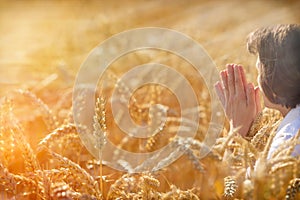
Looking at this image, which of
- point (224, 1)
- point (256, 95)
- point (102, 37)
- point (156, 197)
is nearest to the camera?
point (156, 197)

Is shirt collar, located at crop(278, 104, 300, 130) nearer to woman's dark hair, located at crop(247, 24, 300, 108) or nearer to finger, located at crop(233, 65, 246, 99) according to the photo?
woman's dark hair, located at crop(247, 24, 300, 108)

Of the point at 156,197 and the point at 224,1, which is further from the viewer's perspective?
the point at 224,1

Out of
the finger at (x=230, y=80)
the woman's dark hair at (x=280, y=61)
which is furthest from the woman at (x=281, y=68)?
the finger at (x=230, y=80)

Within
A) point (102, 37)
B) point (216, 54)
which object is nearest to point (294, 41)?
point (216, 54)

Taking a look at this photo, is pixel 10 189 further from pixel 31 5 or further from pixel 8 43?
pixel 31 5

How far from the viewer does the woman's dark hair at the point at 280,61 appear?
1.75 metres

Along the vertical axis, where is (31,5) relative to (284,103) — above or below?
above

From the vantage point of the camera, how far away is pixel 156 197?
155cm

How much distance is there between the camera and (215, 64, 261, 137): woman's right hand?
195 cm

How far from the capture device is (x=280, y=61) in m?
1.77

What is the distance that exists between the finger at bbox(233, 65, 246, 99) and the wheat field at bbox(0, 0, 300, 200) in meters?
0.11

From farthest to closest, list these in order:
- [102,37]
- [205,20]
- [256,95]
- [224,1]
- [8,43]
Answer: [224,1] → [205,20] → [8,43] → [102,37] → [256,95]

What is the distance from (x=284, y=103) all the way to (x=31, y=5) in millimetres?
5755

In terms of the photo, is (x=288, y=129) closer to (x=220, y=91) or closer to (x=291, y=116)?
(x=291, y=116)
